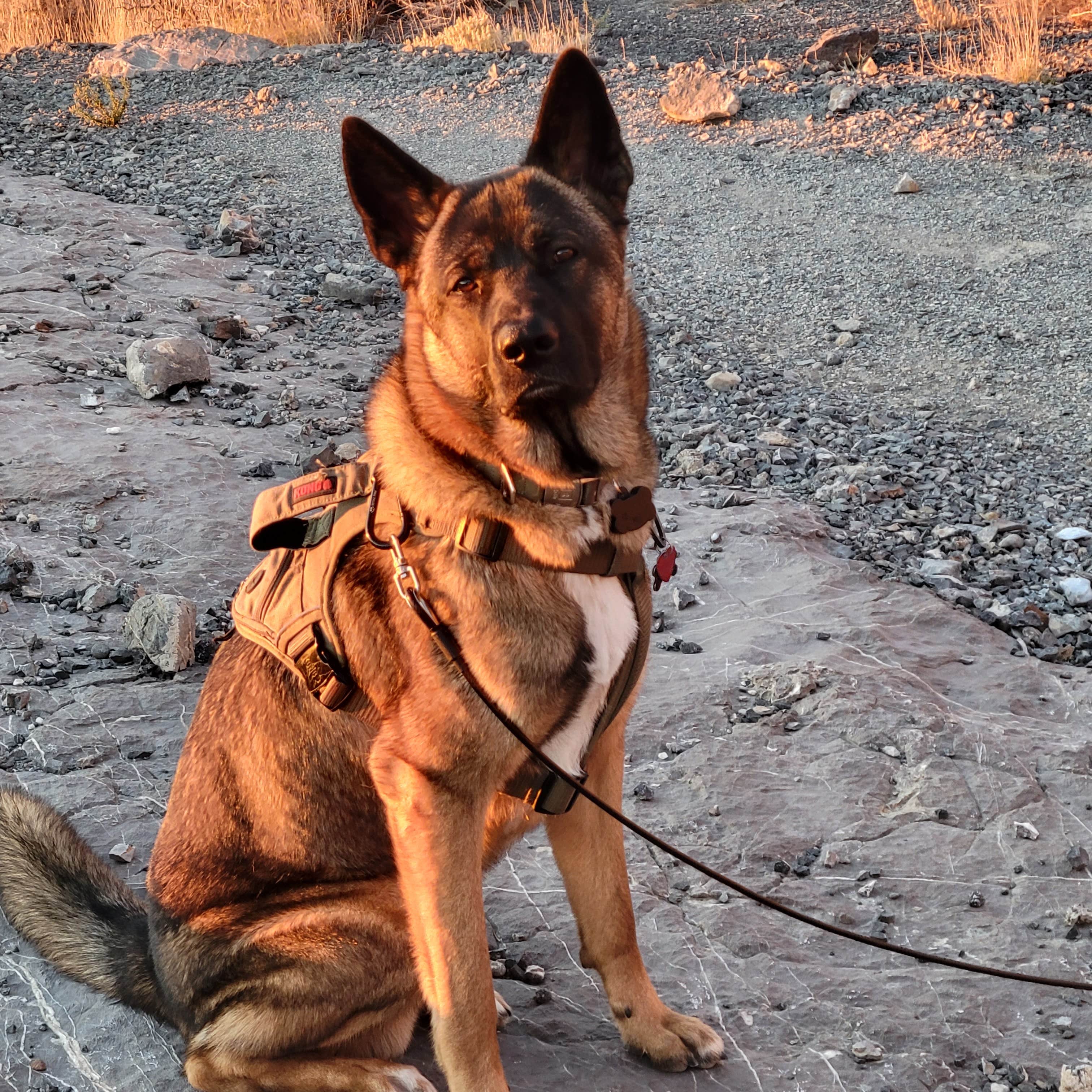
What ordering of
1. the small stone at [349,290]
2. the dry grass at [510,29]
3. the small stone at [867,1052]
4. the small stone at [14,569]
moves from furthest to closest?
the dry grass at [510,29] < the small stone at [349,290] < the small stone at [14,569] < the small stone at [867,1052]

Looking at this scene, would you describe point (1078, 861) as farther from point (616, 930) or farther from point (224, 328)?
point (224, 328)

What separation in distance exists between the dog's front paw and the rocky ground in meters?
0.07

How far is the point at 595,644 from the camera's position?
2672 mm

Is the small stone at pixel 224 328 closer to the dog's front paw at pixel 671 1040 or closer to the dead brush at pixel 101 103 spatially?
the dog's front paw at pixel 671 1040

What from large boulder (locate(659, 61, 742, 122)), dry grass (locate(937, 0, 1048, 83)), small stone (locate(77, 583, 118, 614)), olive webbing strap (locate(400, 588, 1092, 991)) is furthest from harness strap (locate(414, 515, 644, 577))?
dry grass (locate(937, 0, 1048, 83))

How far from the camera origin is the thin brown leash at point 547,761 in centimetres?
259

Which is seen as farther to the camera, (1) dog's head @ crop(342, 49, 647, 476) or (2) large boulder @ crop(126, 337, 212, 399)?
(2) large boulder @ crop(126, 337, 212, 399)

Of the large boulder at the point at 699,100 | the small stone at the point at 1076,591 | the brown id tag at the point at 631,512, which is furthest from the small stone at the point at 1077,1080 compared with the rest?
the large boulder at the point at 699,100

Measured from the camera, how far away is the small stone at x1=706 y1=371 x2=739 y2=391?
7.47m

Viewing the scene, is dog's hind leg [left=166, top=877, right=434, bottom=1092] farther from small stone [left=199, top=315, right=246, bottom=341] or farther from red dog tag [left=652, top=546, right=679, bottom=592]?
small stone [left=199, top=315, right=246, bottom=341]

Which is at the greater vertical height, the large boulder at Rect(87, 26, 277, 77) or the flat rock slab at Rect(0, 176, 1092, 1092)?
the large boulder at Rect(87, 26, 277, 77)

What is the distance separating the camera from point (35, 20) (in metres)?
16.8

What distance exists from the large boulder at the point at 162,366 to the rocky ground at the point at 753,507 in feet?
0.48

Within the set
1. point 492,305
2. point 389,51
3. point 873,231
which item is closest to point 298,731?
point 492,305
